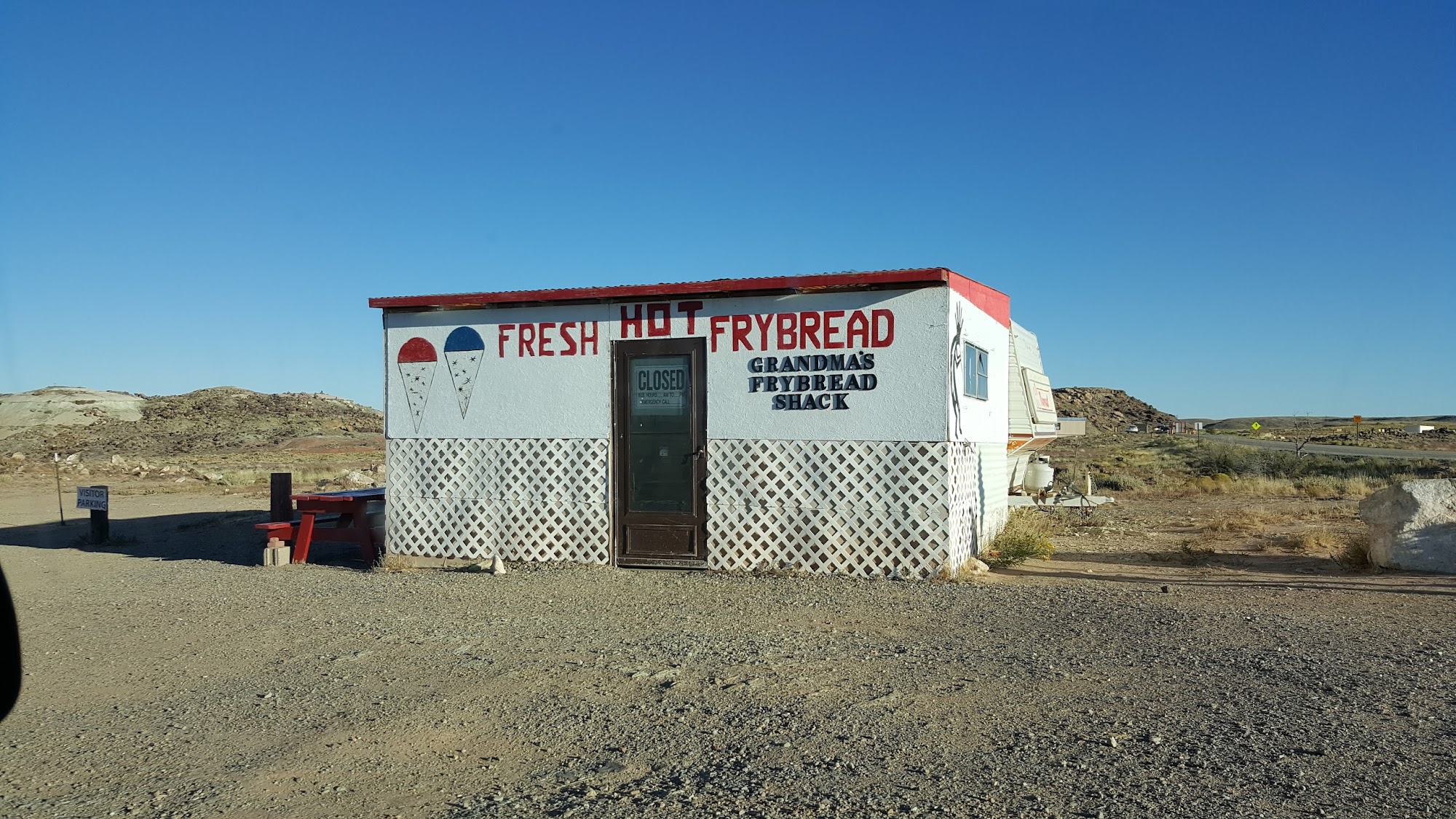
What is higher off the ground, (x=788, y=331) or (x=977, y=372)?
(x=788, y=331)

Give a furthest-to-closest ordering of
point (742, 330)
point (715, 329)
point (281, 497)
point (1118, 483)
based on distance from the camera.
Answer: point (1118, 483) < point (281, 497) < point (715, 329) < point (742, 330)

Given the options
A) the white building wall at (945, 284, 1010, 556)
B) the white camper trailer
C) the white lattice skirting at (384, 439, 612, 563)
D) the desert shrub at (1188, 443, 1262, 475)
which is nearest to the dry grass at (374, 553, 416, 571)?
the white lattice skirting at (384, 439, 612, 563)

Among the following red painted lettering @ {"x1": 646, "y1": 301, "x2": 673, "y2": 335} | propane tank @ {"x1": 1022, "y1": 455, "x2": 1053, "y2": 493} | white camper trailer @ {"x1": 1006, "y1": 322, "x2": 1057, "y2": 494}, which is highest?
red painted lettering @ {"x1": 646, "y1": 301, "x2": 673, "y2": 335}

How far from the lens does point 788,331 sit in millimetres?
10391

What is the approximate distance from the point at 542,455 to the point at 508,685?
5248 millimetres

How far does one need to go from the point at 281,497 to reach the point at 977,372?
8118mm

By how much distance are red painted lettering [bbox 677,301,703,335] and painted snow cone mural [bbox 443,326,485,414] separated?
7.71 feet

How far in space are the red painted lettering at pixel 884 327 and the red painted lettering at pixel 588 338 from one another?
2.87 m

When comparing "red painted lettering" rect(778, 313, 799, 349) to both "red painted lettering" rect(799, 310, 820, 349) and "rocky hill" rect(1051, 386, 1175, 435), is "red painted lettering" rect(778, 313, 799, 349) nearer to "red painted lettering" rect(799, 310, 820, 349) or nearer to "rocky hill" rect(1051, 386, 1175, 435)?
"red painted lettering" rect(799, 310, 820, 349)

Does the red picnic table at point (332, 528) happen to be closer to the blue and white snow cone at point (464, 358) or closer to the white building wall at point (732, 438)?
the white building wall at point (732, 438)

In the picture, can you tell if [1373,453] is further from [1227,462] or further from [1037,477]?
[1037,477]

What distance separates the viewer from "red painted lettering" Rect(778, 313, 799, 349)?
10367 millimetres

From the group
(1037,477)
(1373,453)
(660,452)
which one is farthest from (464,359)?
→ (1373,453)

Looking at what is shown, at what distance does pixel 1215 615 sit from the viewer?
8.04m
